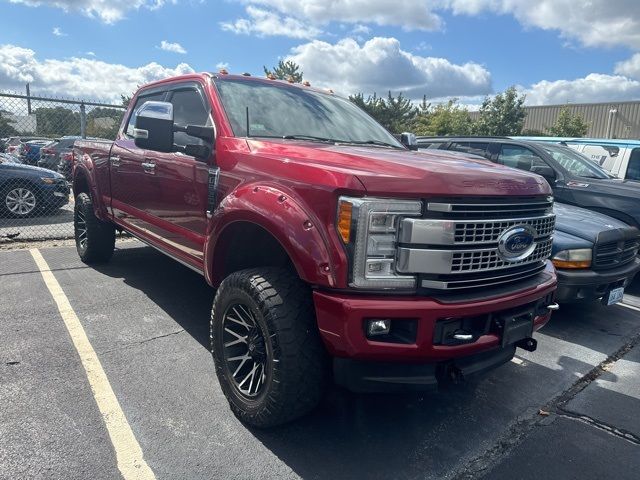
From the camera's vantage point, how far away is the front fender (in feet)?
7.60

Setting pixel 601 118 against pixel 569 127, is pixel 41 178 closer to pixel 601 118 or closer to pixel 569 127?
pixel 569 127

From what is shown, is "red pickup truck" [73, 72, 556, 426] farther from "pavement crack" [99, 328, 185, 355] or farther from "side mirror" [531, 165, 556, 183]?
"side mirror" [531, 165, 556, 183]

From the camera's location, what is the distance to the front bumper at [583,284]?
14.1 feet

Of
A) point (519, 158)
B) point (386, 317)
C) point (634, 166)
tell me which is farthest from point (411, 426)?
point (634, 166)

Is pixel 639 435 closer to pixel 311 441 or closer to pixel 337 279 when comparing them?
pixel 311 441

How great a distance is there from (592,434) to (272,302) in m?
2.08

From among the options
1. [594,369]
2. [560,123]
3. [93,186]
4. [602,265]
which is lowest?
[594,369]

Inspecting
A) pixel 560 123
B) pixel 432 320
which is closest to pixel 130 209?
pixel 432 320

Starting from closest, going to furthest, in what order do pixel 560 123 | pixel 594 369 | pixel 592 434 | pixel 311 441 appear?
pixel 311 441 < pixel 592 434 < pixel 594 369 < pixel 560 123

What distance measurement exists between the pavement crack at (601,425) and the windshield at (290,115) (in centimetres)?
223

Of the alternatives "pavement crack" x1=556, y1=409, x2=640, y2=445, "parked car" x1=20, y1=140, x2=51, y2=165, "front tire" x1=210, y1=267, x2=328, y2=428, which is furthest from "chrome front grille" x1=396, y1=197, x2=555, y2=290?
"parked car" x1=20, y1=140, x2=51, y2=165

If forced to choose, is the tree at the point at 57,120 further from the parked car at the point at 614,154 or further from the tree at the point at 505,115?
the tree at the point at 505,115

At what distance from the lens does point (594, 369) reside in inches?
151

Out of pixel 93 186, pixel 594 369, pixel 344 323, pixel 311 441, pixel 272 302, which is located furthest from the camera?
pixel 93 186
